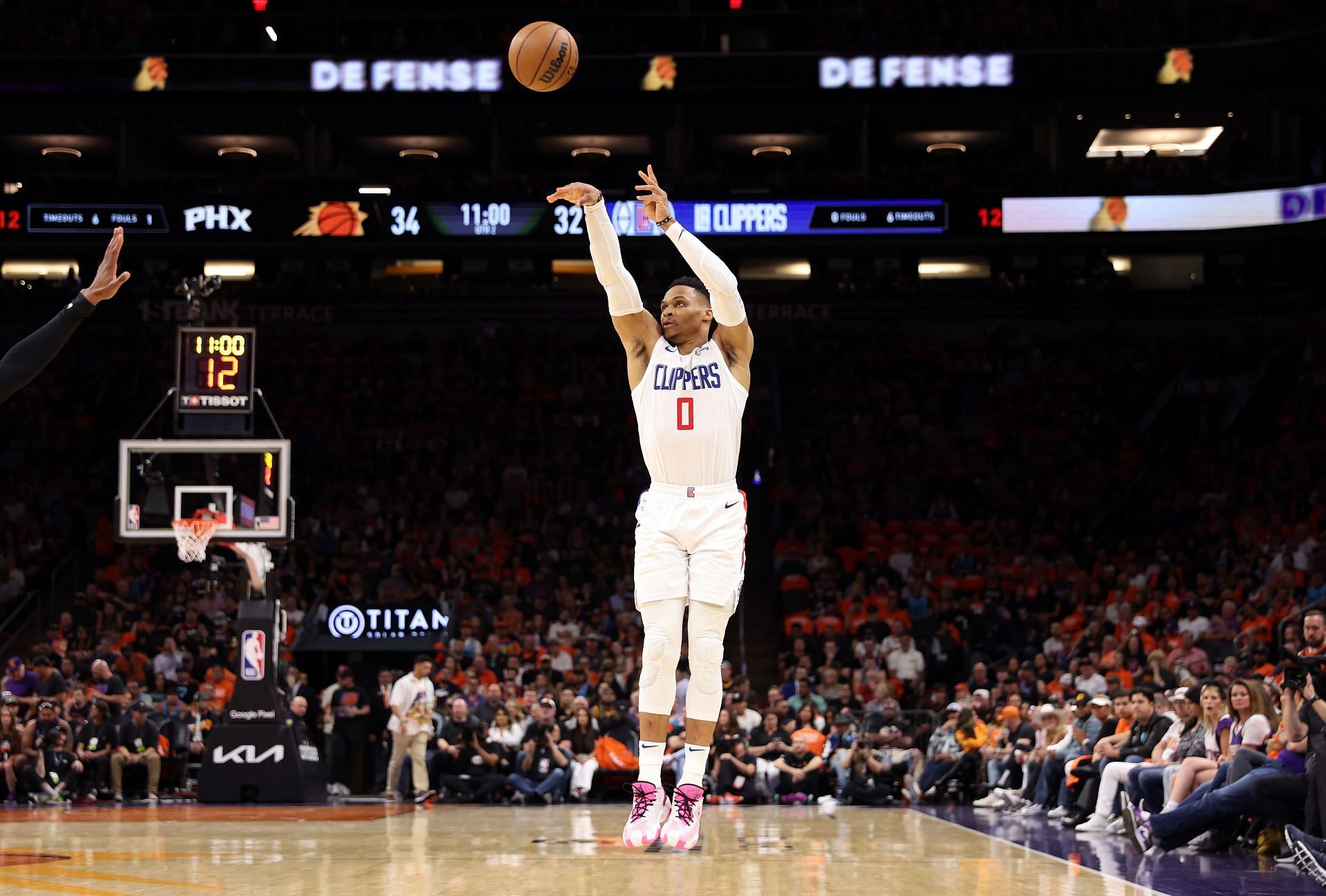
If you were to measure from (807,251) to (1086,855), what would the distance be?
959 inches

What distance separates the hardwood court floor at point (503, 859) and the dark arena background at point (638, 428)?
0.63ft

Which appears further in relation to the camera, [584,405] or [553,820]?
[584,405]

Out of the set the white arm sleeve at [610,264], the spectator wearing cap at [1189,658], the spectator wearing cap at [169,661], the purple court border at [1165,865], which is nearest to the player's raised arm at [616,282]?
the white arm sleeve at [610,264]

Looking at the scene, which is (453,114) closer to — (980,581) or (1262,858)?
(980,581)

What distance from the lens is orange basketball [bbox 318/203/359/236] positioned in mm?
26828

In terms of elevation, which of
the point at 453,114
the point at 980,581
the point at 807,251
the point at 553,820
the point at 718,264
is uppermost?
the point at 453,114

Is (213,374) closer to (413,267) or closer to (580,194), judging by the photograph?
(580,194)

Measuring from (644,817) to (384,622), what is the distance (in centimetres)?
1475

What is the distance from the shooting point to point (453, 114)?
31000mm

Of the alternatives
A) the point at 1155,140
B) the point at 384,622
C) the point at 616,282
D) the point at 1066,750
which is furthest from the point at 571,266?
the point at 616,282

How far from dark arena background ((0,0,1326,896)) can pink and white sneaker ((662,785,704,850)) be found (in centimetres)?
238

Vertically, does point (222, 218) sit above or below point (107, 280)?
above

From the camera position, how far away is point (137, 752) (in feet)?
58.2

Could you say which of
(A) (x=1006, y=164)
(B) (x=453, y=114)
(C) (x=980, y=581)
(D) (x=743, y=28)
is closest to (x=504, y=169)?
(B) (x=453, y=114)
